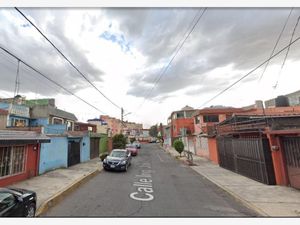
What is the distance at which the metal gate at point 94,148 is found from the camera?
24631mm

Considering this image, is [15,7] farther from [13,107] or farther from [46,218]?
[13,107]

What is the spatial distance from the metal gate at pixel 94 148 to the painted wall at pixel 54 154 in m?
7.79

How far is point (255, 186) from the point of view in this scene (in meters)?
9.97

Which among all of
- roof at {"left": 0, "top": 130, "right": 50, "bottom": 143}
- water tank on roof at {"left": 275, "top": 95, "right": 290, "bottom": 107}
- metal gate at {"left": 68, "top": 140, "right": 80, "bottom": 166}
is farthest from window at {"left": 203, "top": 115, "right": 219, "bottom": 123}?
roof at {"left": 0, "top": 130, "right": 50, "bottom": 143}

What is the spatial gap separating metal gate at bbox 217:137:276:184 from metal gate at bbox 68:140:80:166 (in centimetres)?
1342

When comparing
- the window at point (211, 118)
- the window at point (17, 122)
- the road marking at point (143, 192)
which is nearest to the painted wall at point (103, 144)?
the window at point (17, 122)

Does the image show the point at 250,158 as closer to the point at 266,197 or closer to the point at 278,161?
the point at 278,161

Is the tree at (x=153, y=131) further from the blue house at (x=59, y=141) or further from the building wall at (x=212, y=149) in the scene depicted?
the building wall at (x=212, y=149)

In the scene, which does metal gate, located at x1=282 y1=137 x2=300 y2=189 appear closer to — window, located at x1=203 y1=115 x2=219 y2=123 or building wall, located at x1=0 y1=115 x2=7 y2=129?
building wall, located at x1=0 y1=115 x2=7 y2=129

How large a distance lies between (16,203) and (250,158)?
1161cm

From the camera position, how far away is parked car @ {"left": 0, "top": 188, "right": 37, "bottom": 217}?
4895 millimetres

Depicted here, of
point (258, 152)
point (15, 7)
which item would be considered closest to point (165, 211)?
point (258, 152)

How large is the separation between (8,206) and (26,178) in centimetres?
740

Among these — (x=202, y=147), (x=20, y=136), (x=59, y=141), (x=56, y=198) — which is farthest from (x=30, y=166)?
(x=202, y=147)
